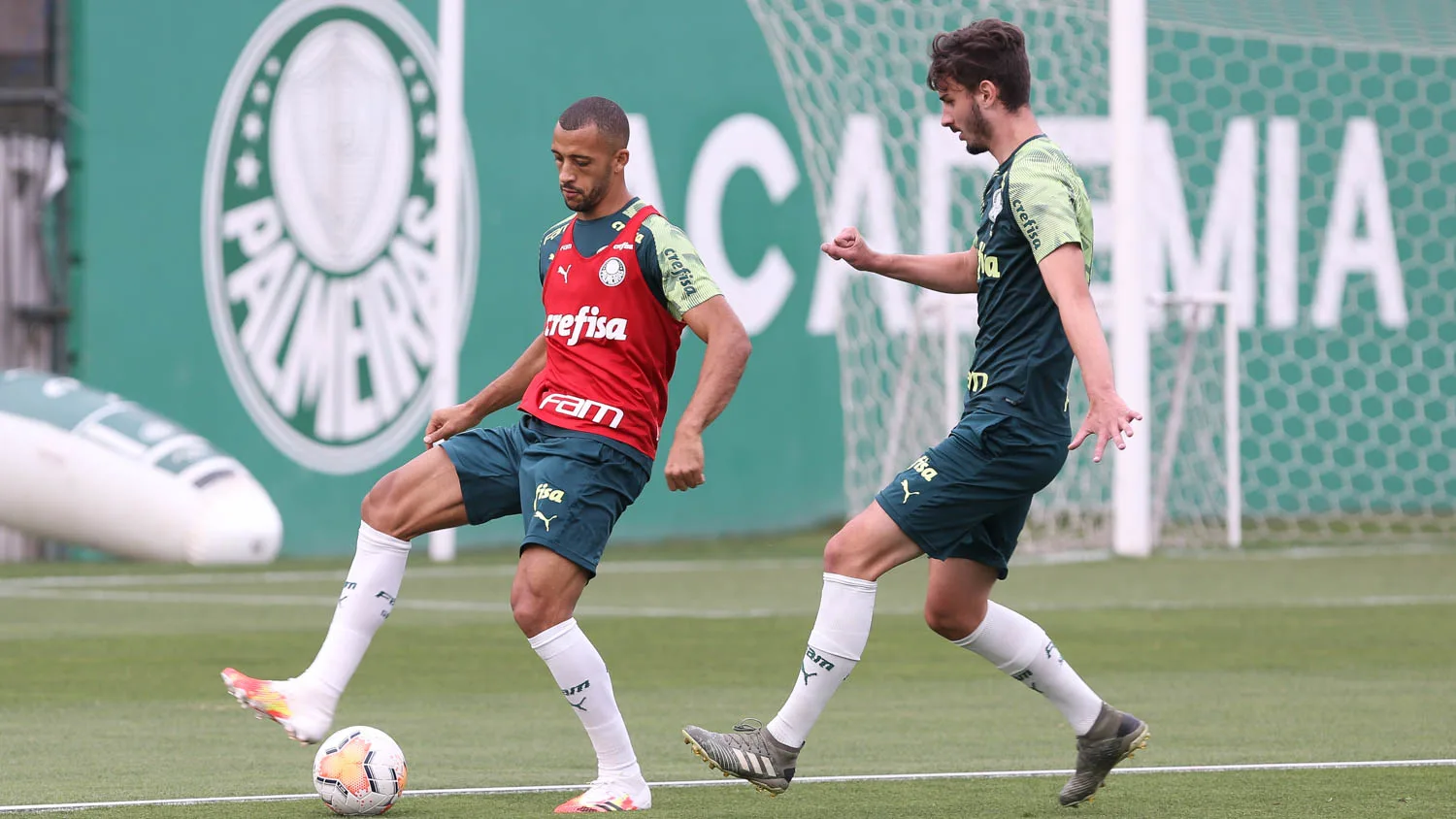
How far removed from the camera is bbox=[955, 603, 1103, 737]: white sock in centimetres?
511

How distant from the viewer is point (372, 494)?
530 cm

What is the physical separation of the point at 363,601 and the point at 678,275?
120 centimetres

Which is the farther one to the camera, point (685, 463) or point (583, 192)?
point (583, 192)

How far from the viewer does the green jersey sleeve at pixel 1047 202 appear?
4.77 meters

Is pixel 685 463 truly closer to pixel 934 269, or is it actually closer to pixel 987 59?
pixel 934 269

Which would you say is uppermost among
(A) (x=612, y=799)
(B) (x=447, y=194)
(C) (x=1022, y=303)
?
(B) (x=447, y=194)

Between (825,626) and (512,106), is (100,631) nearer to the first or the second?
(825,626)

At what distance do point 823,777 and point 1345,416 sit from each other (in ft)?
39.7

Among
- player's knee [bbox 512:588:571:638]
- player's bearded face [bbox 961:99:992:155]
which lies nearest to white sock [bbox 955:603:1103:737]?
player's knee [bbox 512:588:571:638]

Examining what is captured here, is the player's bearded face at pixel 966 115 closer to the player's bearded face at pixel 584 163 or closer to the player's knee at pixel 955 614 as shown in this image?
the player's bearded face at pixel 584 163

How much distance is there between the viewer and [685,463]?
4.73 m

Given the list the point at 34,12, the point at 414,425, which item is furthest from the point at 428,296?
→ the point at 34,12

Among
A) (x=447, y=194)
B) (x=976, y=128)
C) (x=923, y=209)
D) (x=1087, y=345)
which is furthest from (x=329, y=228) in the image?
(x=1087, y=345)

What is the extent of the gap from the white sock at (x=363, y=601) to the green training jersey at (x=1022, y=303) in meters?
1.59
